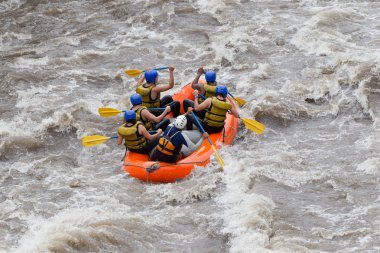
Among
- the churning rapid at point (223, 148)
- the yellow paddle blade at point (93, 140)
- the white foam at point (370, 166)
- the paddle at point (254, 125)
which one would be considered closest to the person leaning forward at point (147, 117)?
the yellow paddle blade at point (93, 140)

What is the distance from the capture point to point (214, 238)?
7.35 m

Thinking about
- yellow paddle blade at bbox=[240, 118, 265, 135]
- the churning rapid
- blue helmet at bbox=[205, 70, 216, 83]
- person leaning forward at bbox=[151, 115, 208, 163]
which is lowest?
the churning rapid

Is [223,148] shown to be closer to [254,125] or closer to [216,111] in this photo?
[216,111]

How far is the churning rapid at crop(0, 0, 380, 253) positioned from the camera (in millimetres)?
7441

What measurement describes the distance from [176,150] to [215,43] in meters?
5.68

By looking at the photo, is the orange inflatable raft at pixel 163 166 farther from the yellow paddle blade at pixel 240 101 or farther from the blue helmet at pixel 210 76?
the yellow paddle blade at pixel 240 101

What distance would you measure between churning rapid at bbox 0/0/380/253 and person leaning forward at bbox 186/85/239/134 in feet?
1.93

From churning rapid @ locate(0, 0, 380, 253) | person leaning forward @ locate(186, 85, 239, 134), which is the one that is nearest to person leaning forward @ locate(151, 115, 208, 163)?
churning rapid @ locate(0, 0, 380, 253)

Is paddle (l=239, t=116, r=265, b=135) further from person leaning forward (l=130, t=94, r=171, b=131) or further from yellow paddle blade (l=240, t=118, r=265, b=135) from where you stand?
person leaning forward (l=130, t=94, r=171, b=131)

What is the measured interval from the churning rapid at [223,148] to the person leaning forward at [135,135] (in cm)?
52

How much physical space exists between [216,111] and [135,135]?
4.40ft

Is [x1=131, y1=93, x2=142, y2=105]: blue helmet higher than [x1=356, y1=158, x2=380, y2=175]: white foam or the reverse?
higher

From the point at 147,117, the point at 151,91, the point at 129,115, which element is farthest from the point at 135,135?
the point at 151,91

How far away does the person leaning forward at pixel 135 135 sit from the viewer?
8703mm
